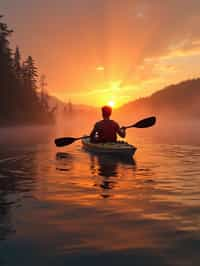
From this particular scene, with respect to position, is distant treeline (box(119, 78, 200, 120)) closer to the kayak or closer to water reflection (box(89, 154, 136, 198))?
the kayak

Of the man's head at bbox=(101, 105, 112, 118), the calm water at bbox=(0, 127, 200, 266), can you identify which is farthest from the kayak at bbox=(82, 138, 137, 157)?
the calm water at bbox=(0, 127, 200, 266)

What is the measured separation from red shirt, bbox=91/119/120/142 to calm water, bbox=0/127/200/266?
4.36 meters

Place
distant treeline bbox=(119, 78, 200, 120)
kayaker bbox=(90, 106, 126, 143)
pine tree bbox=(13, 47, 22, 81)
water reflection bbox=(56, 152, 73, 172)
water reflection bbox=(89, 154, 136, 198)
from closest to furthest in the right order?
water reflection bbox=(89, 154, 136, 198), water reflection bbox=(56, 152, 73, 172), kayaker bbox=(90, 106, 126, 143), pine tree bbox=(13, 47, 22, 81), distant treeline bbox=(119, 78, 200, 120)

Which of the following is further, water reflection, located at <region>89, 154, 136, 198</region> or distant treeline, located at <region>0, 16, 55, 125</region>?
distant treeline, located at <region>0, 16, 55, 125</region>

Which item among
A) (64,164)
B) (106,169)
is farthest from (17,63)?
(106,169)

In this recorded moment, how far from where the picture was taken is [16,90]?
68.9 meters

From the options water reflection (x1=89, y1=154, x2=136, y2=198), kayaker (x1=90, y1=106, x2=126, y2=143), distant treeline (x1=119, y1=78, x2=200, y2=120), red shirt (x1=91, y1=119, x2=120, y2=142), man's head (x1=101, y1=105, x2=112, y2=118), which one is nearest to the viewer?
water reflection (x1=89, y1=154, x2=136, y2=198)

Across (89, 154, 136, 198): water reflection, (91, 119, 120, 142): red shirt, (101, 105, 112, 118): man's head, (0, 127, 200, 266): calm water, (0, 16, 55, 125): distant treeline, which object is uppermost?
(0, 16, 55, 125): distant treeline

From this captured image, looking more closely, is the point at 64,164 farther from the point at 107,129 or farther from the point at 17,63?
the point at 17,63

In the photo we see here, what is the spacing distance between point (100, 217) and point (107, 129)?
10331mm

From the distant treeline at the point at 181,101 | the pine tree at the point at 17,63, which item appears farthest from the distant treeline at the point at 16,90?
the distant treeline at the point at 181,101

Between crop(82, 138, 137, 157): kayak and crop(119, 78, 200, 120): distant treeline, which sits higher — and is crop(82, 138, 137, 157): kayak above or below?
below

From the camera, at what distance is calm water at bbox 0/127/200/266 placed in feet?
16.4

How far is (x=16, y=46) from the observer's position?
78.9 meters
